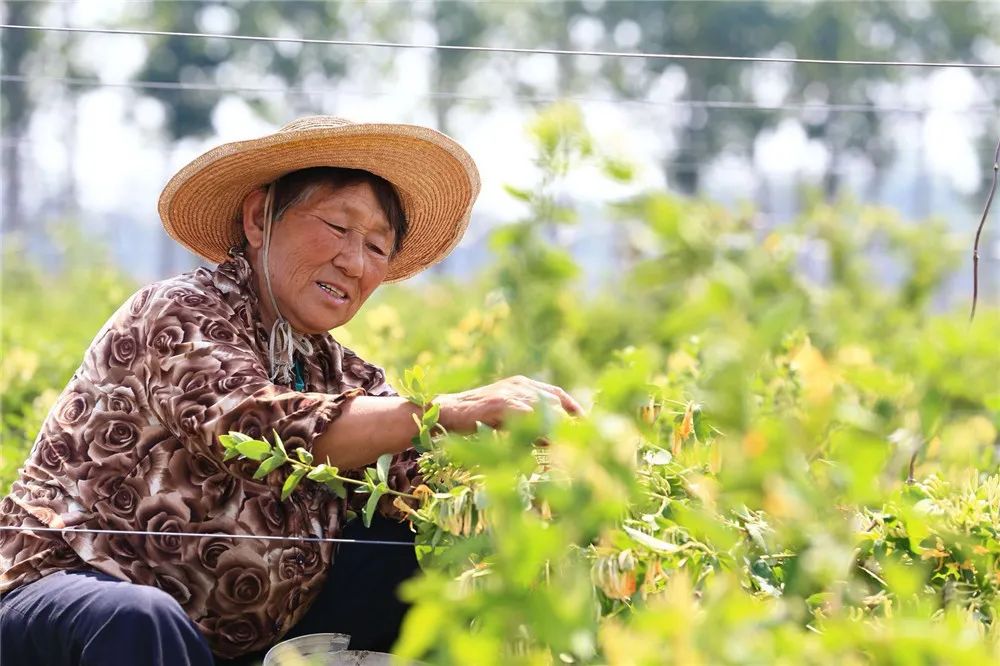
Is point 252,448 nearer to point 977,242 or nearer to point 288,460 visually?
point 288,460

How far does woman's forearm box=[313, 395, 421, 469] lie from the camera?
1545mm

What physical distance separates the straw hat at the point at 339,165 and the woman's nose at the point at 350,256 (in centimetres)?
12

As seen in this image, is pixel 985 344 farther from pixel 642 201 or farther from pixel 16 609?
pixel 16 609

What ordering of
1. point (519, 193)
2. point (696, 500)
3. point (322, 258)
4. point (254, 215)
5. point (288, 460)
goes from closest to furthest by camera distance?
point (519, 193) → point (696, 500) → point (288, 460) → point (322, 258) → point (254, 215)

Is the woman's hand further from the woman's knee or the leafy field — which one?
the woman's knee

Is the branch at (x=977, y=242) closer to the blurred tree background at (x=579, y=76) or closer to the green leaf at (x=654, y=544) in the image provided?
the green leaf at (x=654, y=544)

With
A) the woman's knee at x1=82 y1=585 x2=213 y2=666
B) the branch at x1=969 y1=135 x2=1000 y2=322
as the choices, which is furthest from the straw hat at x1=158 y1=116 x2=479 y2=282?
the branch at x1=969 y1=135 x2=1000 y2=322

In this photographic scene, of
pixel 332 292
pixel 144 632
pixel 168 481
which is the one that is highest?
pixel 332 292

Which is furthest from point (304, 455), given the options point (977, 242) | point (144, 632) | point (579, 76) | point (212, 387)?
point (579, 76)

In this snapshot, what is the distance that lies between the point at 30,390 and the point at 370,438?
2.52 metres

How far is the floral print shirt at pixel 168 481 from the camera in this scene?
168 centimetres

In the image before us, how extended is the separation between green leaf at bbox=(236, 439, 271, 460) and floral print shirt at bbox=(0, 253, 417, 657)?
0.16 m

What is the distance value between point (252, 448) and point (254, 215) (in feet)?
2.08

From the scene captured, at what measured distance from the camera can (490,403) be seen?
150 centimetres
